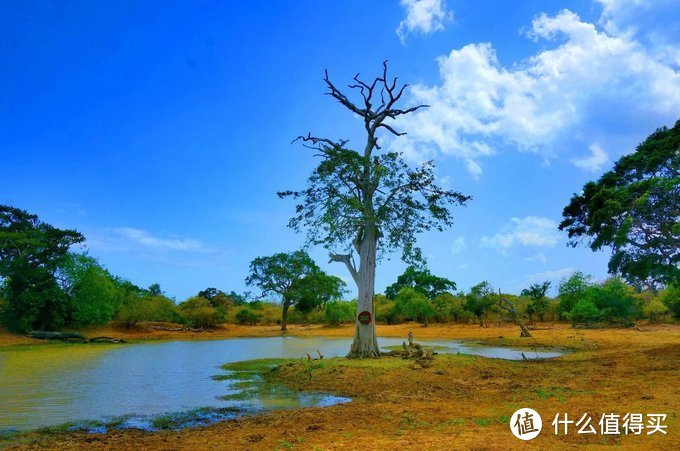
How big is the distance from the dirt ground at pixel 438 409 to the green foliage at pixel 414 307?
147 feet

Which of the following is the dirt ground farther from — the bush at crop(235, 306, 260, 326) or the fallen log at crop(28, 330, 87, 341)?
the bush at crop(235, 306, 260, 326)

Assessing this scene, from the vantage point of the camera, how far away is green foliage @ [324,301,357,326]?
63.4 meters

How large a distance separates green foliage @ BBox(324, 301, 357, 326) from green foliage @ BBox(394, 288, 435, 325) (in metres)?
7.28

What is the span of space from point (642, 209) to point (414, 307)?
45.2 m

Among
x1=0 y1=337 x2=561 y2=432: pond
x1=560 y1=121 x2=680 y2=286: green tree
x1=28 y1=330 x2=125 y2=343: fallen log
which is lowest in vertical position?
x1=28 y1=330 x2=125 y2=343: fallen log

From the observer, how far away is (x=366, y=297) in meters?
20.0

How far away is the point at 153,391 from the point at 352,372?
257 inches

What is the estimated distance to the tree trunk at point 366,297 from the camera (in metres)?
19.4

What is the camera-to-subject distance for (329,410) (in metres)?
10.6

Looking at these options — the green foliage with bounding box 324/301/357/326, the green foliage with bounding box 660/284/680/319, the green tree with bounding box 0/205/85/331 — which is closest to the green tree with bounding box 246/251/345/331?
the green foliage with bounding box 324/301/357/326

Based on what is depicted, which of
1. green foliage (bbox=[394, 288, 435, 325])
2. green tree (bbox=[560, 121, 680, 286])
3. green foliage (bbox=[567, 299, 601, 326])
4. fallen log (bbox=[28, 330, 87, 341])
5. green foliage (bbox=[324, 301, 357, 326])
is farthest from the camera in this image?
green foliage (bbox=[324, 301, 357, 326])

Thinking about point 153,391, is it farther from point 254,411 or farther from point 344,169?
point 344,169

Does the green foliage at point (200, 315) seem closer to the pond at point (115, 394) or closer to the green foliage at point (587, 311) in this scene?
the pond at point (115, 394)

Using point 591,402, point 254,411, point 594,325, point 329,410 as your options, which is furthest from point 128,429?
point 594,325
